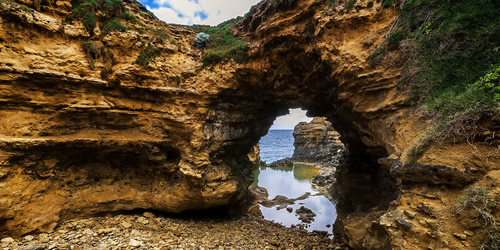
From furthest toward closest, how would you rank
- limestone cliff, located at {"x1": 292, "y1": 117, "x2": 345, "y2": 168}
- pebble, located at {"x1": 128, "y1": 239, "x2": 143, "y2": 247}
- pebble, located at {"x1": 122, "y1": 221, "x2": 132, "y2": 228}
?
limestone cliff, located at {"x1": 292, "y1": 117, "x2": 345, "y2": 168}, pebble, located at {"x1": 122, "y1": 221, "x2": 132, "y2": 228}, pebble, located at {"x1": 128, "y1": 239, "x2": 143, "y2": 247}

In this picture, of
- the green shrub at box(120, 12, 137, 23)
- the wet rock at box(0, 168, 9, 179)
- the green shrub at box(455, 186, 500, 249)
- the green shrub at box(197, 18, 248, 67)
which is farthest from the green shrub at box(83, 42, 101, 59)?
the green shrub at box(455, 186, 500, 249)

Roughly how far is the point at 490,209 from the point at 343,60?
4.76m

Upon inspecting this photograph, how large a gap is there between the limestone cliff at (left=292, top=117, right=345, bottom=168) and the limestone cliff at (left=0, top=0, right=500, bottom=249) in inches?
944

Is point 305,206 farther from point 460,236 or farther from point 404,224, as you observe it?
point 460,236

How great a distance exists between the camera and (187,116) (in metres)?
7.93

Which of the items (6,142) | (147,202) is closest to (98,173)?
(147,202)

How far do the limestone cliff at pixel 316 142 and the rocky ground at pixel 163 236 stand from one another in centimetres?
2585

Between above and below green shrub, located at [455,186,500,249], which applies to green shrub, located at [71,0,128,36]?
above

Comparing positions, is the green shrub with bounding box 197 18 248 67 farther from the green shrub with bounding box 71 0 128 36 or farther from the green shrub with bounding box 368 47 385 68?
the green shrub with bounding box 368 47 385 68

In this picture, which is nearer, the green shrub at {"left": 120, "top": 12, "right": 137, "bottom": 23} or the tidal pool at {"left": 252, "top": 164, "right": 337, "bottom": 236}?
the green shrub at {"left": 120, "top": 12, "right": 137, "bottom": 23}

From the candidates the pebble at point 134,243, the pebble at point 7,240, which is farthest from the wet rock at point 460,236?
the pebble at point 7,240

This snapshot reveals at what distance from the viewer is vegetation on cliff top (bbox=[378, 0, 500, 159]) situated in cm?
334

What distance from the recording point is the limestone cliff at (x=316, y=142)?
108 feet

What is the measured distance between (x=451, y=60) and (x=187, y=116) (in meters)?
7.94
